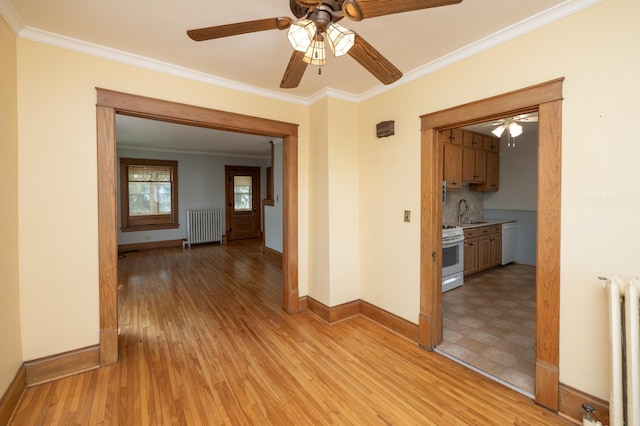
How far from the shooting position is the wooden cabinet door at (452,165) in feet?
14.8

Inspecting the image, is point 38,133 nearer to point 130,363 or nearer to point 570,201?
point 130,363

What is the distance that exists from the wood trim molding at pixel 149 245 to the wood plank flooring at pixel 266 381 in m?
4.02

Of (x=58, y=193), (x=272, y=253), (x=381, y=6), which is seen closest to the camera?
(x=381, y=6)

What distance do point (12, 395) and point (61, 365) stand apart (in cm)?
33

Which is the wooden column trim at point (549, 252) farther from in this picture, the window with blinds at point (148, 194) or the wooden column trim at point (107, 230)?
the window with blinds at point (148, 194)

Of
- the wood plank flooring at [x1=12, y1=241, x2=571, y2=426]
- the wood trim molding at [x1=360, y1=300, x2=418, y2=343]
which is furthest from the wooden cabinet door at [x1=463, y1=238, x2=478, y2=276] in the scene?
the wood plank flooring at [x1=12, y1=241, x2=571, y2=426]

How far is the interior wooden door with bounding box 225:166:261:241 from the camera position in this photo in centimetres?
823

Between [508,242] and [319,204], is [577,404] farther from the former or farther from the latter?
[508,242]

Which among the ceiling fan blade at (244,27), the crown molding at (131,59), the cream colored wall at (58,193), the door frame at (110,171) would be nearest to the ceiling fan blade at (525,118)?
the crown molding at (131,59)

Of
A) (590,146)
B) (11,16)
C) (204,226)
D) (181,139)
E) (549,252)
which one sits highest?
(181,139)

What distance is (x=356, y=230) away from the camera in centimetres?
331

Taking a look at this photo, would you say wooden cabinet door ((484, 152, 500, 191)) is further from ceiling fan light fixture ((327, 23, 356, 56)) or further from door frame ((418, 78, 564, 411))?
ceiling fan light fixture ((327, 23, 356, 56))

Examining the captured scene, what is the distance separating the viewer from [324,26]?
4.21ft

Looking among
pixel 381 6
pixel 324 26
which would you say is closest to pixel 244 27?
pixel 324 26
